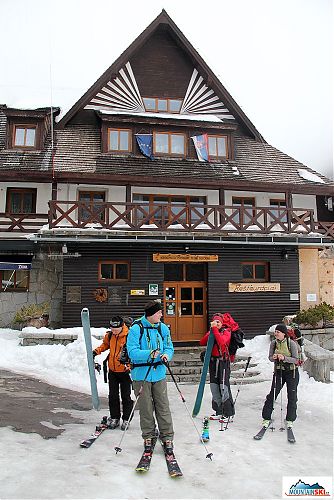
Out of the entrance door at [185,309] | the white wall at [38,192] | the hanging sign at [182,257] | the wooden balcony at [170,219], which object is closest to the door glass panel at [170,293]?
the entrance door at [185,309]

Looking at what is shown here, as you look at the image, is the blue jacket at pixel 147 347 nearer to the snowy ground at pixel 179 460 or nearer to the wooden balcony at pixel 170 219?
the snowy ground at pixel 179 460

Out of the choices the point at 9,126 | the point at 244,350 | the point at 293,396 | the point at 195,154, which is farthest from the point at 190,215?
the point at 293,396

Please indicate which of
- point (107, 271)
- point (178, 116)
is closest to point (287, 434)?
point (107, 271)

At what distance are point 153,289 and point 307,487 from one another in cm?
1023

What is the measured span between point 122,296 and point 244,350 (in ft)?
15.2

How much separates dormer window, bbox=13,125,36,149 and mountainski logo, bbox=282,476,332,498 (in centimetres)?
1513

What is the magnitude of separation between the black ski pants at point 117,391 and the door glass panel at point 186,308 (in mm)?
9012

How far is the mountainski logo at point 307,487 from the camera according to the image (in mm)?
4246

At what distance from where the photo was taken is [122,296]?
14.2 m

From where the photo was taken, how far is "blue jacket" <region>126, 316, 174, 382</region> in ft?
15.9

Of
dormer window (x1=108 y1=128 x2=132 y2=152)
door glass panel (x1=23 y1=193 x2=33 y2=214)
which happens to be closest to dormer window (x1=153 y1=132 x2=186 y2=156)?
dormer window (x1=108 y1=128 x2=132 y2=152)

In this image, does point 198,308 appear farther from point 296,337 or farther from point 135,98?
point 135,98

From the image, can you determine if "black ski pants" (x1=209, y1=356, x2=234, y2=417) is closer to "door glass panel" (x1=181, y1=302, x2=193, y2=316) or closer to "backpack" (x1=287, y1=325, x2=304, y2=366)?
"backpack" (x1=287, y1=325, x2=304, y2=366)

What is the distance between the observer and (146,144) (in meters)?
16.5
